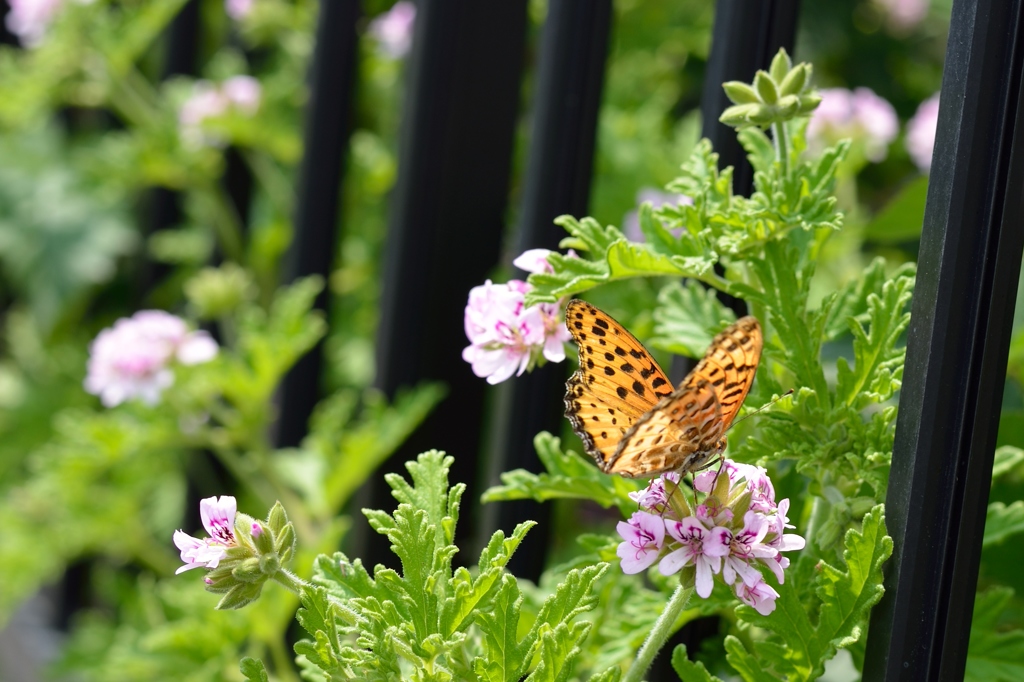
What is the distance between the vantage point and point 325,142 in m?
→ 1.49

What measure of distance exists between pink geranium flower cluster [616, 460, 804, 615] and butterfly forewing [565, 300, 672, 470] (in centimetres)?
4

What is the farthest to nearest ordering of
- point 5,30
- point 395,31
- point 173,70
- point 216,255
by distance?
point 5,30, point 173,70, point 216,255, point 395,31

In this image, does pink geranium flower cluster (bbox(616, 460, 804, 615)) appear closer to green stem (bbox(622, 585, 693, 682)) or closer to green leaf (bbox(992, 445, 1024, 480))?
green stem (bbox(622, 585, 693, 682))

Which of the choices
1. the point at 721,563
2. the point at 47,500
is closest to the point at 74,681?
the point at 47,500

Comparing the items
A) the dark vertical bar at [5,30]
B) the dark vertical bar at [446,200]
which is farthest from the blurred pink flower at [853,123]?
the dark vertical bar at [5,30]

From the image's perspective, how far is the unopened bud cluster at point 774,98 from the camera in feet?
2.20

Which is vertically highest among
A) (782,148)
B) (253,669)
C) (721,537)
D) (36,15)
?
(36,15)

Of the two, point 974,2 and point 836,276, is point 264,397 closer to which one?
point 836,276

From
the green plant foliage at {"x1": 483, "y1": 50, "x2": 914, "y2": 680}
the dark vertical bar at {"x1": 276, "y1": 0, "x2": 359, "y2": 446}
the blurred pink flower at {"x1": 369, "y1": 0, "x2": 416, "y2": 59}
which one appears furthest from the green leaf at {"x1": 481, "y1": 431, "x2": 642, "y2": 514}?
the blurred pink flower at {"x1": 369, "y1": 0, "x2": 416, "y2": 59}

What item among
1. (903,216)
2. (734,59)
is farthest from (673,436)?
(903,216)

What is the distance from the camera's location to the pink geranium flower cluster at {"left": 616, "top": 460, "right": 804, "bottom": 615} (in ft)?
1.86

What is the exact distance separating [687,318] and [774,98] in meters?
0.19

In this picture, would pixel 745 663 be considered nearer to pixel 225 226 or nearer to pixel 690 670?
pixel 690 670

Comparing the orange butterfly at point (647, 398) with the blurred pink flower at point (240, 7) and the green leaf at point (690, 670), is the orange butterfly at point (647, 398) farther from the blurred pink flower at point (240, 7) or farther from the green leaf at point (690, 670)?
the blurred pink flower at point (240, 7)
